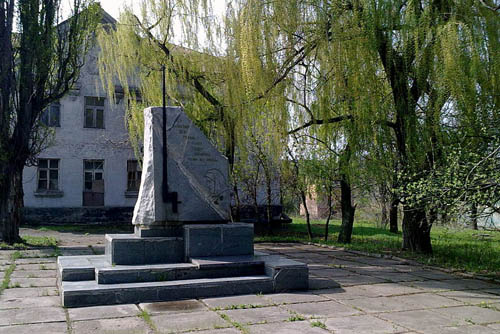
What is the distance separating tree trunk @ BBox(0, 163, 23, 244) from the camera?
11312 mm

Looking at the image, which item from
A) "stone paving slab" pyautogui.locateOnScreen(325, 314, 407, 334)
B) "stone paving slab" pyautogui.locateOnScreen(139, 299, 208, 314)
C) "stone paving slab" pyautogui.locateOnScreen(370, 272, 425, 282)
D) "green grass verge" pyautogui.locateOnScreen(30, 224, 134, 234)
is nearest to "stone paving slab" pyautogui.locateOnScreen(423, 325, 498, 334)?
"stone paving slab" pyautogui.locateOnScreen(325, 314, 407, 334)

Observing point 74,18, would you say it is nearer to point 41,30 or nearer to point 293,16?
point 41,30

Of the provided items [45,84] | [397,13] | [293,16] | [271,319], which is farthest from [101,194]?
[271,319]

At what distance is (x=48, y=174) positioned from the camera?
19750mm

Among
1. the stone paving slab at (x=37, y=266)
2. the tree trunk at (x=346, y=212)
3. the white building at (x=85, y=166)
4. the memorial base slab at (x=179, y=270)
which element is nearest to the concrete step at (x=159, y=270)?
the memorial base slab at (x=179, y=270)

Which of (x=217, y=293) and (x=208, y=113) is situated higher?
(x=208, y=113)

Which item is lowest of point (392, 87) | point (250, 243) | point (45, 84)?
point (250, 243)

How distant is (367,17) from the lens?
796cm

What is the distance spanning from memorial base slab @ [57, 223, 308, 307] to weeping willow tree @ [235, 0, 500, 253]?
2319mm

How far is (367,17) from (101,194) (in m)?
15.3

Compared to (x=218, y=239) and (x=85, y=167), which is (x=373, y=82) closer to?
(x=218, y=239)

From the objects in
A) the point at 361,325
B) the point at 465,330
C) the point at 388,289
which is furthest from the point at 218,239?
the point at 465,330

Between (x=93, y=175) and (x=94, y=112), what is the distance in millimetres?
2622

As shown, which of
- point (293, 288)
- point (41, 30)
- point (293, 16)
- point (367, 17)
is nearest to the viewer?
point (293, 288)
